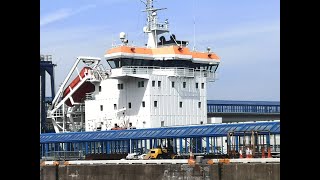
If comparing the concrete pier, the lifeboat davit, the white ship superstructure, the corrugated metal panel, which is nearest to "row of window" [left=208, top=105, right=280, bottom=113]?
the white ship superstructure

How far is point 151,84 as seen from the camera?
46438 millimetres

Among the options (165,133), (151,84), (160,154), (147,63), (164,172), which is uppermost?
(147,63)

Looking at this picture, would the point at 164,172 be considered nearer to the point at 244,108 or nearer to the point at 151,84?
the point at 151,84

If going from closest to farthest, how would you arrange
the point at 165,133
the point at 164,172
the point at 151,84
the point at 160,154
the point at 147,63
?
the point at 164,172 → the point at 160,154 → the point at 165,133 → the point at 151,84 → the point at 147,63

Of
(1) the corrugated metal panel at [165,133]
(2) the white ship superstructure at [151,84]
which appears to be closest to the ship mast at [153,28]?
(2) the white ship superstructure at [151,84]

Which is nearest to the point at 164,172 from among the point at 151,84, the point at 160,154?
the point at 160,154

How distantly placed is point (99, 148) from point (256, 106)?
18542 mm

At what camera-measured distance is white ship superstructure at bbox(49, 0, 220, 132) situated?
4675 cm

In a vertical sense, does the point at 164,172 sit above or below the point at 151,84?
below

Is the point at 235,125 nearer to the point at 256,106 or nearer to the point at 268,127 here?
the point at 268,127

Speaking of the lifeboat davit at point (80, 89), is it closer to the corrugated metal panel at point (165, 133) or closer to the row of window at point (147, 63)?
the row of window at point (147, 63)

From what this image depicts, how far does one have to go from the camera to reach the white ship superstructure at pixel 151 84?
46.8m
